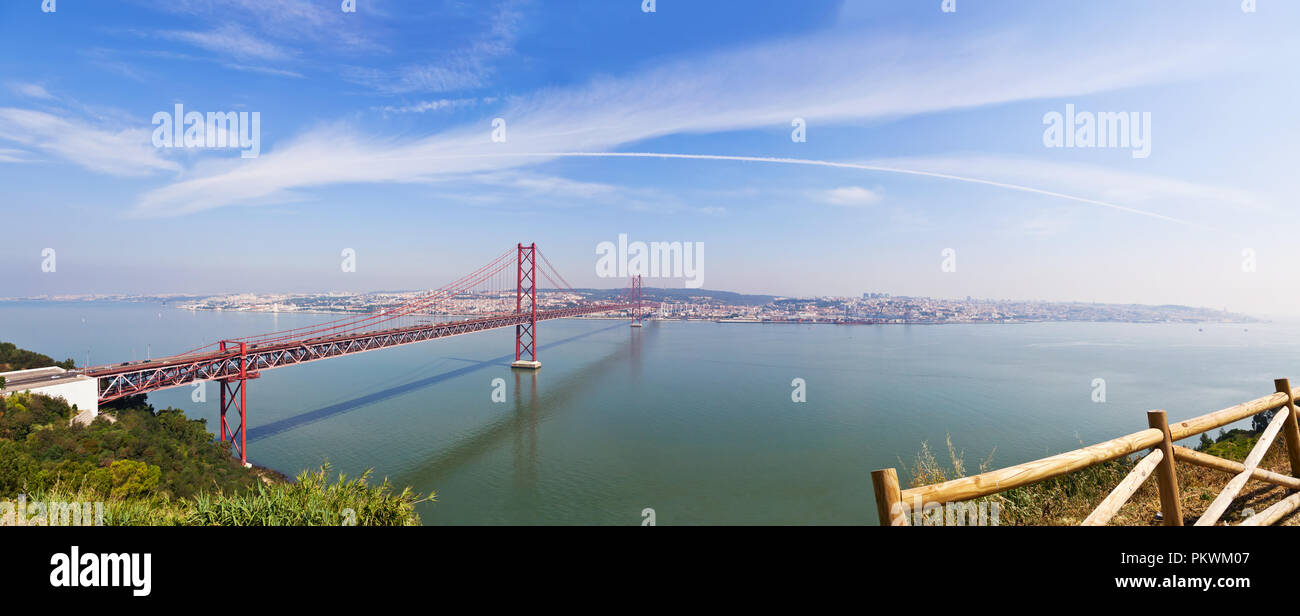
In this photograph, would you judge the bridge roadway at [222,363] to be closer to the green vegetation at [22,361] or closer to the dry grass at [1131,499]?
the green vegetation at [22,361]

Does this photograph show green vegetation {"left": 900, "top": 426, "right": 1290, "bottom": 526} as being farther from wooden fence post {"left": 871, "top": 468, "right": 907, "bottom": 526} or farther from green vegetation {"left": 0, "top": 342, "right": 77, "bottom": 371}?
green vegetation {"left": 0, "top": 342, "right": 77, "bottom": 371}


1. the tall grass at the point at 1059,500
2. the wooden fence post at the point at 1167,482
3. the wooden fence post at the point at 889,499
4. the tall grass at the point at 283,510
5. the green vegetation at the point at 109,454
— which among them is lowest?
the green vegetation at the point at 109,454

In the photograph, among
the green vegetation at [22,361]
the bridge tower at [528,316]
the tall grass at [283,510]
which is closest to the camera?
the tall grass at [283,510]

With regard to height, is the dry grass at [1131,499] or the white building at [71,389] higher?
the dry grass at [1131,499]

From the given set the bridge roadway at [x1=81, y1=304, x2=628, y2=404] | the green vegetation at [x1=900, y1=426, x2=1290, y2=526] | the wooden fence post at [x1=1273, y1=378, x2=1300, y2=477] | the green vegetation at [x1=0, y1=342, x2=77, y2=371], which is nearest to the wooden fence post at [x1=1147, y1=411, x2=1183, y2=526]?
the green vegetation at [x1=900, y1=426, x2=1290, y2=526]

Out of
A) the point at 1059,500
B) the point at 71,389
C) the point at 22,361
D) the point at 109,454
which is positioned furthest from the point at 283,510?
the point at 22,361

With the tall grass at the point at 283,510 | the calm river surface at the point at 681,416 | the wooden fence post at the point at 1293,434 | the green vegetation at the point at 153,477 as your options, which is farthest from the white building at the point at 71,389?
the wooden fence post at the point at 1293,434

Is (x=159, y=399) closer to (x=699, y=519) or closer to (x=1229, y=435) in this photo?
(x=699, y=519)
